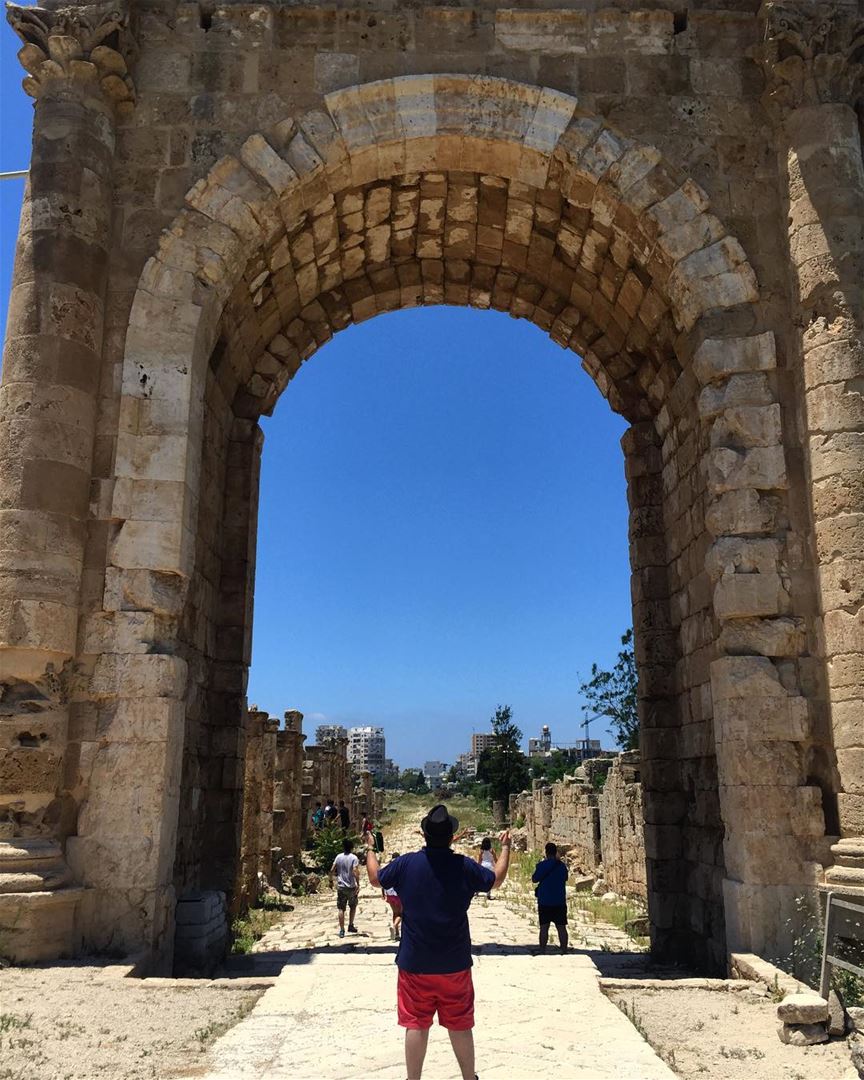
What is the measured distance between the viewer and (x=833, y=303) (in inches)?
273

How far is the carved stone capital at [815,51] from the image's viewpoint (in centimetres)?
743

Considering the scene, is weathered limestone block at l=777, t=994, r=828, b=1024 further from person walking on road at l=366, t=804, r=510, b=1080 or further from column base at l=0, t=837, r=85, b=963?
column base at l=0, t=837, r=85, b=963

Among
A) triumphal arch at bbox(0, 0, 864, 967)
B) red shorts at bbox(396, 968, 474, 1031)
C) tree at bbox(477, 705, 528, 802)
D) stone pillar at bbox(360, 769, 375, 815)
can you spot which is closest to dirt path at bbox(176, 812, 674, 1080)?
red shorts at bbox(396, 968, 474, 1031)

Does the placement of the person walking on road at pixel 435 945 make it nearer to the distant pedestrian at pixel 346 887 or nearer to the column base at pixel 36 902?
the column base at pixel 36 902

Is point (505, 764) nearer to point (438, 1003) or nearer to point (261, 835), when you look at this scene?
point (261, 835)

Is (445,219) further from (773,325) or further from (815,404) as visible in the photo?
(815,404)

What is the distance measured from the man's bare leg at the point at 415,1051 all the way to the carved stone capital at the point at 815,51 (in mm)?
7367

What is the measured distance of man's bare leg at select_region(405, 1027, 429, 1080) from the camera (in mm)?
3490

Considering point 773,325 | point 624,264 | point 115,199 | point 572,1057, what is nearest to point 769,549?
point 773,325

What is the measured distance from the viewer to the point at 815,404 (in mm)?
6824

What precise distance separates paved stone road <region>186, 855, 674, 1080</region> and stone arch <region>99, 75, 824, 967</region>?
167cm

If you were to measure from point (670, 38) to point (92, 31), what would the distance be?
487 centimetres

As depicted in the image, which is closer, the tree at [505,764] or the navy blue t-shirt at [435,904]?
the navy blue t-shirt at [435,904]

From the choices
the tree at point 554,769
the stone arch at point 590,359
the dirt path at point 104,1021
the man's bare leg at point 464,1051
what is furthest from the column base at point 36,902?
the tree at point 554,769
